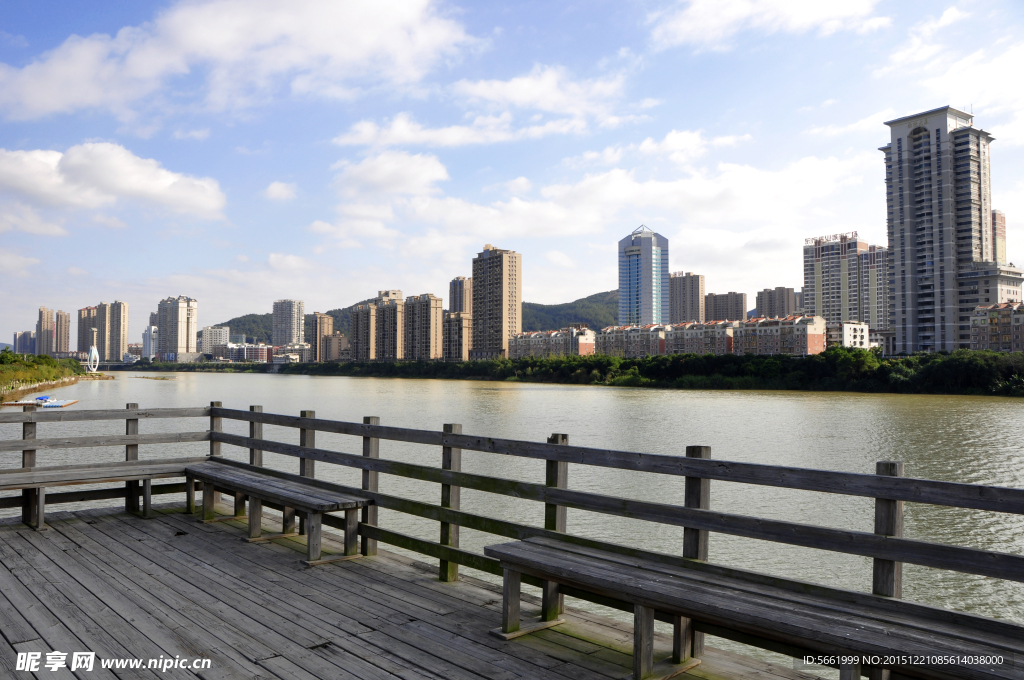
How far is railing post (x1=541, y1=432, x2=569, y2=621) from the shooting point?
4.51 m

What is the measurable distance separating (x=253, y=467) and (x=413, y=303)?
584 feet

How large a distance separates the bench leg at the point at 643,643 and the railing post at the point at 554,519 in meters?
0.89

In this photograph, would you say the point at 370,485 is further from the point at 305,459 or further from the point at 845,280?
the point at 845,280

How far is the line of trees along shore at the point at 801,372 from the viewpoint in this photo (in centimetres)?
5981

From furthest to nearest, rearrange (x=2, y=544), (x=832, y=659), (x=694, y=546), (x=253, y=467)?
(x=253, y=467), (x=2, y=544), (x=694, y=546), (x=832, y=659)

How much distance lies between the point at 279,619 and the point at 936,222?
131033mm

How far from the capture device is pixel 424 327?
593 feet

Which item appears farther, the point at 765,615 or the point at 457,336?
the point at 457,336

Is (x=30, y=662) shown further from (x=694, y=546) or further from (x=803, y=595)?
(x=803, y=595)

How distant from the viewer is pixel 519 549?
446 cm

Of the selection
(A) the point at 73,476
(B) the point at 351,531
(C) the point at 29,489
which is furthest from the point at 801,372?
(C) the point at 29,489

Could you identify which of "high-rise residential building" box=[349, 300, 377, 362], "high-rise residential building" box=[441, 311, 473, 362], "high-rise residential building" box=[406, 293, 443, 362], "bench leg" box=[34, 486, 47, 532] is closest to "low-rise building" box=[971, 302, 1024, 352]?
"high-rise residential building" box=[441, 311, 473, 362]

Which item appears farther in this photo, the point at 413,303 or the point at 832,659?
the point at 413,303

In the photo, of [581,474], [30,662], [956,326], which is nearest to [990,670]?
[30,662]
